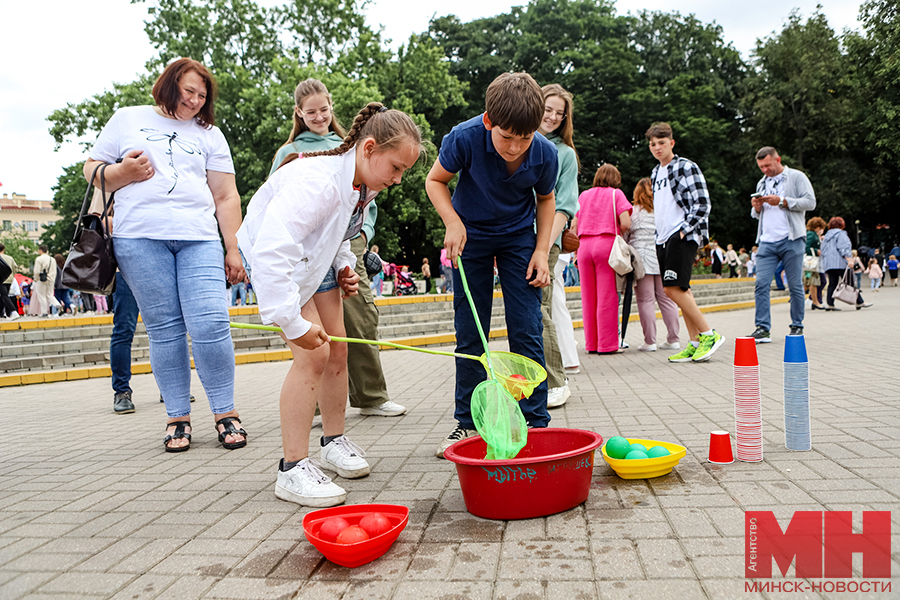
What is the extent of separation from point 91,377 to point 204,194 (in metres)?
5.13

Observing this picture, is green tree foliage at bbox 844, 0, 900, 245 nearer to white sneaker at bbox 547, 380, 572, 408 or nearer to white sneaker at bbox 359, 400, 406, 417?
white sneaker at bbox 547, 380, 572, 408

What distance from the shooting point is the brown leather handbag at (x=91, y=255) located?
11.6 feet

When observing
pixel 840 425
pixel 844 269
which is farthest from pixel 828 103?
pixel 840 425

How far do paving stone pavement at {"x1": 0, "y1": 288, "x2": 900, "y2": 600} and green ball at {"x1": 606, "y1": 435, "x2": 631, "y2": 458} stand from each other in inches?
3.9

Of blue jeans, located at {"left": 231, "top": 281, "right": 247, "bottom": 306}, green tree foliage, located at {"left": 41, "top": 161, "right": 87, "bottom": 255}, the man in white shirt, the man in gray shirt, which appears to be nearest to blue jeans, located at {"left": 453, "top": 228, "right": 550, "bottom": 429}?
the man in gray shirt

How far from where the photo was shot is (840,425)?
346 centimetres

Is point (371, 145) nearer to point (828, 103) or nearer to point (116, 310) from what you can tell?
point (116, 310)

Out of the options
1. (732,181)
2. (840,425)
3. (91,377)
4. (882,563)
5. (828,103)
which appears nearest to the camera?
(882,563)

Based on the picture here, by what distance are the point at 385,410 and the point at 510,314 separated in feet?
4.97

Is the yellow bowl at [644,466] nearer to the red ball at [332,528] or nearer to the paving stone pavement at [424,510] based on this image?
the paving stone pavement at [424,510]

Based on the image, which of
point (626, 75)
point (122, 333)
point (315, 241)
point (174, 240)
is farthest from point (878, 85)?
point (315, 241)

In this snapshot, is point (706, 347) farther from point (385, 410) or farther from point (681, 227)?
point (385, 410)

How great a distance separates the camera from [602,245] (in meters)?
7.02

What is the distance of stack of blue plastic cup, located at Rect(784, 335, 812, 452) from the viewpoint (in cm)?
296
